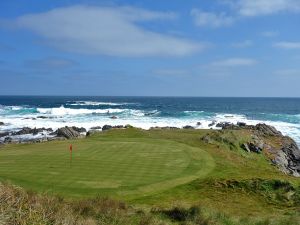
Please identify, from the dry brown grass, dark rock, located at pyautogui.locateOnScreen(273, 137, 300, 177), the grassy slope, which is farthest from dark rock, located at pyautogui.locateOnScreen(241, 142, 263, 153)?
the dry brown grass

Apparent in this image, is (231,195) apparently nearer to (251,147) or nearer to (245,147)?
(245,147)

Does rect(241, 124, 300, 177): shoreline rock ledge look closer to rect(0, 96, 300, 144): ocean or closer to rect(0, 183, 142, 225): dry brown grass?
rect(0, 96, 300, 144): ocean

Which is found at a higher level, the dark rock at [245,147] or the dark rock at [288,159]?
the dark rock at [245,147]

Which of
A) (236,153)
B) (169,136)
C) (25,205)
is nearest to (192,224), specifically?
(25,205)

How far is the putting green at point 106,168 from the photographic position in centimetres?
1733

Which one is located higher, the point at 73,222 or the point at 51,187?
the point at 73,222

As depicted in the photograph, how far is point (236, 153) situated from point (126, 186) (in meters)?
13.8

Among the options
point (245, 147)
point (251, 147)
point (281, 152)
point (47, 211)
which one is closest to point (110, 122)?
point (281, 152)

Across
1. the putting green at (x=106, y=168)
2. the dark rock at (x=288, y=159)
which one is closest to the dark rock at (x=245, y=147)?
the dark rock at (x=288, y=159)

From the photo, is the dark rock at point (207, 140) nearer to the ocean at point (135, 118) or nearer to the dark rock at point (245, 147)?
the dark rock at point (245, 147)

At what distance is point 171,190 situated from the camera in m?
17.7

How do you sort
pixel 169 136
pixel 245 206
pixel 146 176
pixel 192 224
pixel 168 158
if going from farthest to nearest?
pixel 169 136, pixel 168 158, pixel 146 176, pixel 245 206, pixel 192 224

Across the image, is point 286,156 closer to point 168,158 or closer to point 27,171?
point 168,158

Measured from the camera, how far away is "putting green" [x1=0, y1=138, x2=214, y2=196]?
56.9ft
